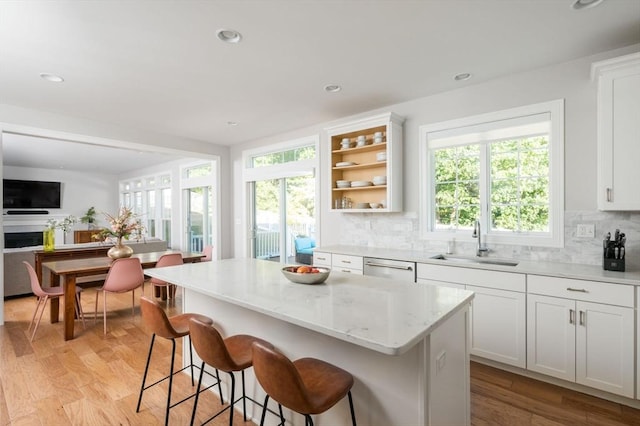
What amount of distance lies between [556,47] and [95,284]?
5.79m

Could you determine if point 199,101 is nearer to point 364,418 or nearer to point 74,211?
point 364,418

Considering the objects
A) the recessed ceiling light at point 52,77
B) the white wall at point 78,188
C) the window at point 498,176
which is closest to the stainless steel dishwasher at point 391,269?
the window at point 498,176

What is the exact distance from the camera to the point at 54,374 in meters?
2.71

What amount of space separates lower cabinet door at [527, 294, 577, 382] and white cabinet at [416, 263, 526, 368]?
60 millimetres

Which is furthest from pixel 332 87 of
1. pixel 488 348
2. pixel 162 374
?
pixel 162 374

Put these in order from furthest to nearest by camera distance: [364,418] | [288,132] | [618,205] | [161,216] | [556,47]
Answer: [161,216], [288,132], [556,47], [618,205], [364,418]

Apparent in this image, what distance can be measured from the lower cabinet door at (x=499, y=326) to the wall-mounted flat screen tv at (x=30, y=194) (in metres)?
11.7

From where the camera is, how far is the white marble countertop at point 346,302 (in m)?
1.24

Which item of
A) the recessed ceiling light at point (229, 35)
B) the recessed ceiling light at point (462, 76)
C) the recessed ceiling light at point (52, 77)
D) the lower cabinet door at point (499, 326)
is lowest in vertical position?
the lower cabinet door at point (499, 326)

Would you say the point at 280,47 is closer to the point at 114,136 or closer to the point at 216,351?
the point at 216,351

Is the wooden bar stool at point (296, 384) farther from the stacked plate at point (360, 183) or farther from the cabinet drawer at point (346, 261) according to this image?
the stacked plate at point (360, 183)

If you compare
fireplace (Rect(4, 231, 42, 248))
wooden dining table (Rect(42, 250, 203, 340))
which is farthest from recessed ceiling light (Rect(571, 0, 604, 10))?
fireplace (Rect(4, 231, 42, 248))

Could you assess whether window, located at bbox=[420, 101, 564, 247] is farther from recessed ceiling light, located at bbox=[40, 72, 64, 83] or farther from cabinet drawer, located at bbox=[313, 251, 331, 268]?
recessed ceiling light, located at bbox=[40, 72, 64, 83]

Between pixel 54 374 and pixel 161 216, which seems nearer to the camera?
pixel 54 374
